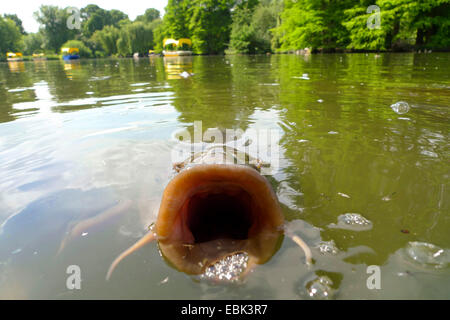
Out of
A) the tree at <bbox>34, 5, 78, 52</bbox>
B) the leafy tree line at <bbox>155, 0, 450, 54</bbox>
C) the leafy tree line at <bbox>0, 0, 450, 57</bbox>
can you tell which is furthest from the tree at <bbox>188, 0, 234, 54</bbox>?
the tree at <bbox>34, 5, 78, 52</bbox>

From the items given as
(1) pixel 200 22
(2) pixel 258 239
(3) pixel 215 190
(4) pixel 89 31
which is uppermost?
(4) pixel 89 31

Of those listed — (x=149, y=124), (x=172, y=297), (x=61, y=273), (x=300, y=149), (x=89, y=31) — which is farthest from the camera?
(x=89, y=31)

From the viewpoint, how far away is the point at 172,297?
1224 millimetres

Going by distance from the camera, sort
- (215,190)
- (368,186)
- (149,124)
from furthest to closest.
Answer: (149,124) → (368,186) → (215,190)

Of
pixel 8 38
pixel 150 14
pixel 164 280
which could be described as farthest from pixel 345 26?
pixel 150 14

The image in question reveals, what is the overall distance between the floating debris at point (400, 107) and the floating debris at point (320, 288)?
3453mm

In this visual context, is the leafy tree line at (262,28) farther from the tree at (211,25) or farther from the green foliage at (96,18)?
the green foliage at (96,18)

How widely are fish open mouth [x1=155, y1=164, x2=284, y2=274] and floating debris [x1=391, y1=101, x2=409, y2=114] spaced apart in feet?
11.1

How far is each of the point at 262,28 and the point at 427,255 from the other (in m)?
41.7

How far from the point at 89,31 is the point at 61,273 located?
92.8 m

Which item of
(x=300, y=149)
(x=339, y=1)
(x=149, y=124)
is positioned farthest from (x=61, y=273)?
(x=339, y=1)

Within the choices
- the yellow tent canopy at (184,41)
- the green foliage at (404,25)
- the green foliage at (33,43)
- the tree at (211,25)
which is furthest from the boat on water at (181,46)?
the green foliage at (33,43)

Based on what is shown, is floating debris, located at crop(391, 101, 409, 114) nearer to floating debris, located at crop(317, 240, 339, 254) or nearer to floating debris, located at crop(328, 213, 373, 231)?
floating debris, located at crop(328, 213, 373, 231)

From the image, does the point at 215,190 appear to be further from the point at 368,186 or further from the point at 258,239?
the point at 368,186
